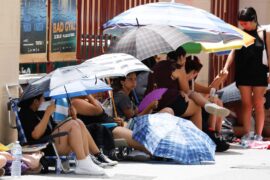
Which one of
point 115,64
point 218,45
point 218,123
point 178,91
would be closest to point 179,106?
point 178,91

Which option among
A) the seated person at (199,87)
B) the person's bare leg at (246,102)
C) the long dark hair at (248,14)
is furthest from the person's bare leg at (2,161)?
the long dark hair at (248,14)

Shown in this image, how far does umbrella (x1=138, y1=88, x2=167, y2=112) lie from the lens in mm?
11391

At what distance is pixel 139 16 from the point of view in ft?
39.2

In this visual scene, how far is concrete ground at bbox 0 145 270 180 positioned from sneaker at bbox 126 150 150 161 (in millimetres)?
261

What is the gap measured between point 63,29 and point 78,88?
3040mm

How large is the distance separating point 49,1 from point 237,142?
3554 millimetres

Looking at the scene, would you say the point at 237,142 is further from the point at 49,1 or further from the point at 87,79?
the point at 87,79

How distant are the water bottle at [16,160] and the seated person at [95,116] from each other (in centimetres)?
152

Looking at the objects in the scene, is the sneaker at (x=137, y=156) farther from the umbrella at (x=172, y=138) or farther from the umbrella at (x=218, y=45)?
the umbrella at (x=218, y=45)

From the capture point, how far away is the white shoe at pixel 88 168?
31.2ft

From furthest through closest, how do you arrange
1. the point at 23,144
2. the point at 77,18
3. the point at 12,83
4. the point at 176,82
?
1. the point at 77,18
2. the point at 176,82
3. the point at 12,83
4. the point at 23,144

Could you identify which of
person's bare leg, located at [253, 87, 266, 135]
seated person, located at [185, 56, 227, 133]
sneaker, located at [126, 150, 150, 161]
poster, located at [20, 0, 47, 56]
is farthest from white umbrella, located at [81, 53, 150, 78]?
person's bare leg, located at [253, 87, 266, 135]

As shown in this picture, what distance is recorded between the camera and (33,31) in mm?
11852

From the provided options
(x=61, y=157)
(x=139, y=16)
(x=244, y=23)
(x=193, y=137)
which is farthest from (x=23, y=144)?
(x=244, y=23)
